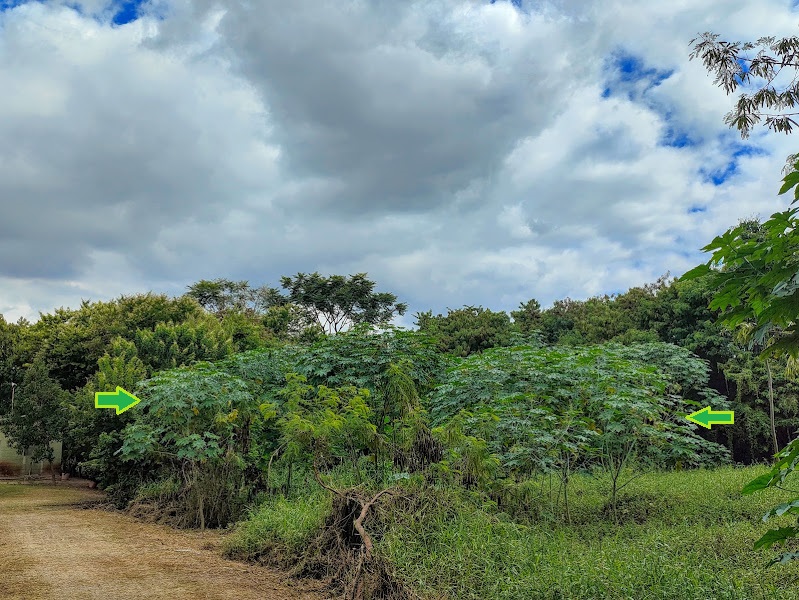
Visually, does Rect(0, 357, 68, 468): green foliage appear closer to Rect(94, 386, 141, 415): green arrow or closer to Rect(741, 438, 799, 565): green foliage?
Rect(94, 386, 141, 415): green arrow

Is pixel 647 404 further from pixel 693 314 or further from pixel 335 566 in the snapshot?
pixel 693 314

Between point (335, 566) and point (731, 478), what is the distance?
8.27m

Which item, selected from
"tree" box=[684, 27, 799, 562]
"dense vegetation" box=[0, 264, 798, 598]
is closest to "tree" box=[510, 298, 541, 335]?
"dense vegetation" box=[0, 264, 798, 598]

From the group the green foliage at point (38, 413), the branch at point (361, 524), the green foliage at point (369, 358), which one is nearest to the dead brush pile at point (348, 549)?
the branch at point (361, 524)

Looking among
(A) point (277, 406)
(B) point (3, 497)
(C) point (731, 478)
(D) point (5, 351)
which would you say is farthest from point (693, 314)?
(D) point (5, 351)

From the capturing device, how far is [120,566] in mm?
6750

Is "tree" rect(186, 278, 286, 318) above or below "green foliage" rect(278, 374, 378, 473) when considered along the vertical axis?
above

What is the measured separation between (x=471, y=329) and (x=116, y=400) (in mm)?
14884

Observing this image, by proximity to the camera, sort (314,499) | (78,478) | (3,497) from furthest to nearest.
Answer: (78,478) < (3,497) < (314,499)

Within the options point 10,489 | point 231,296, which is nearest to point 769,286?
point 10,489

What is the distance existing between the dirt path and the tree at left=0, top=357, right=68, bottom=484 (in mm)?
6514

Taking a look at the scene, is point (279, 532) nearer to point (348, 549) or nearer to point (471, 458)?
point (348, 549)

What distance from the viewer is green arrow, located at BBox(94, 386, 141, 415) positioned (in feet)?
38.2

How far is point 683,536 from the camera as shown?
21.2ft
